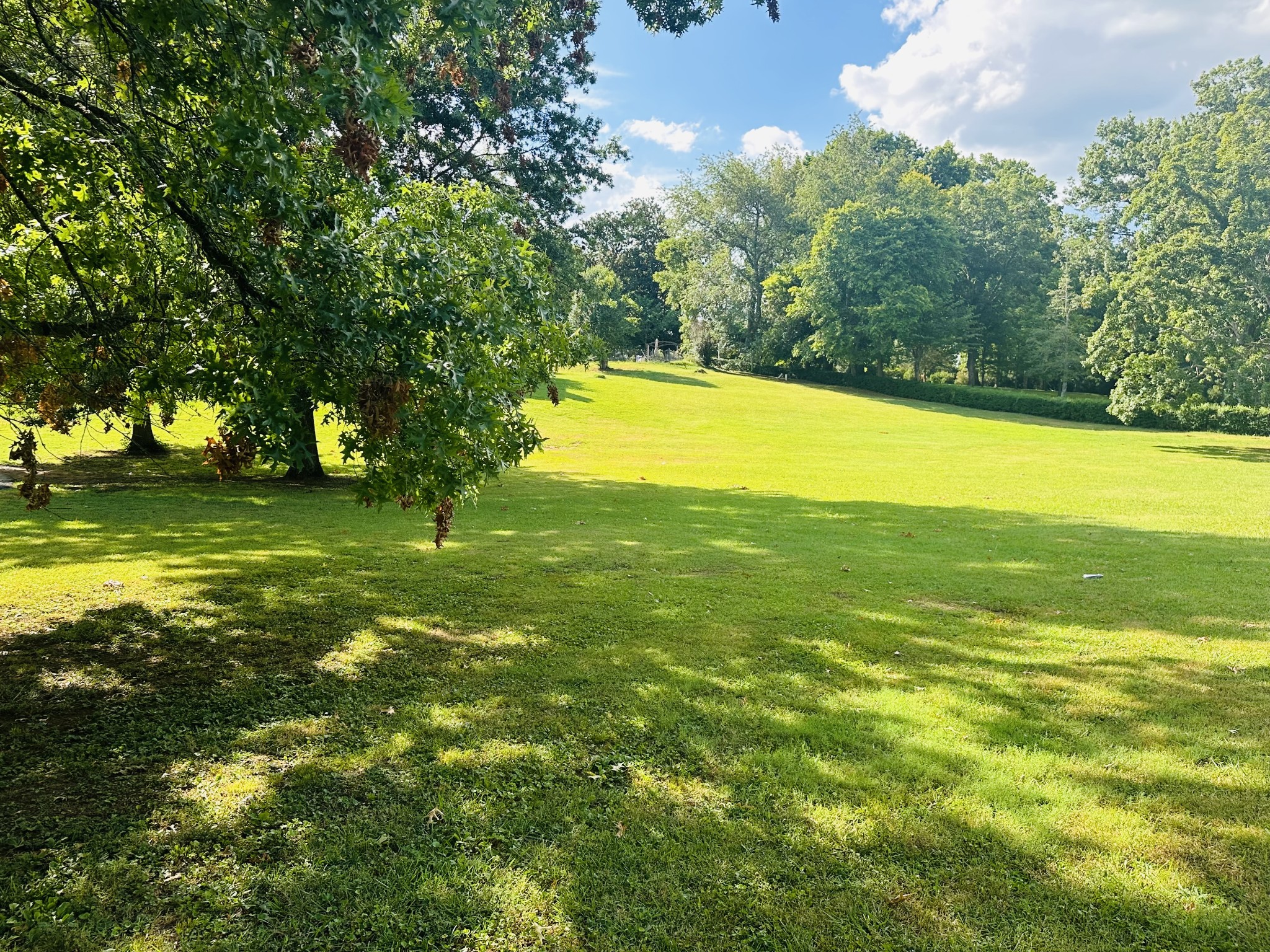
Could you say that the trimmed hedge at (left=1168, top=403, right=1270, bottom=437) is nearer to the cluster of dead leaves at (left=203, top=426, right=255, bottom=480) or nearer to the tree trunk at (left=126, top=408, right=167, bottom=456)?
the cluster of dead leaves at (left=203, top=426, right=255, bottom=480)

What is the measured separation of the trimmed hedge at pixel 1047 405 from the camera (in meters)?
34.4

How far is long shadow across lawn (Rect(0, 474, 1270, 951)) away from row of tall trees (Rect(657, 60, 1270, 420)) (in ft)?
87.8

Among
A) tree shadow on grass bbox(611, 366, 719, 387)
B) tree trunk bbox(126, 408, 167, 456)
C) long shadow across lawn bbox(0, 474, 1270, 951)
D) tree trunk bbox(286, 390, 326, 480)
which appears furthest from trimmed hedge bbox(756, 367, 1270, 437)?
tree trunk bbox(126, 408, 167, 456)

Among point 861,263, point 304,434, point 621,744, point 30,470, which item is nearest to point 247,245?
point 304,434

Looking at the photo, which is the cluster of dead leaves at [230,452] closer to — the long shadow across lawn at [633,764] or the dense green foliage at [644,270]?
the long shadow across lawn at [633,764]

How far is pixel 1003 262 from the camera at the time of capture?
6094 cm

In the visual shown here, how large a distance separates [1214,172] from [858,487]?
29.2 meters

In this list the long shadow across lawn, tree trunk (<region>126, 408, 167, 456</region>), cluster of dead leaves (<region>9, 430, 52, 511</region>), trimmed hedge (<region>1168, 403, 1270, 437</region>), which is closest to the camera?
the long shadow across lawn

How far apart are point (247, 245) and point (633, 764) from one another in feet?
13.9

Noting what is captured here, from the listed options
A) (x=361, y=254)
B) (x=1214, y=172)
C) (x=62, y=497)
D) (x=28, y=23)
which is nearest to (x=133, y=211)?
(x=28, y=23)

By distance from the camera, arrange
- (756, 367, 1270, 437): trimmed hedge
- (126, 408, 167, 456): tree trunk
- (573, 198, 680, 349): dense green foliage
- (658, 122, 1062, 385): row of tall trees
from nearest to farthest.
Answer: (126, 408, 167, 456): tree trunk < (756, 367, 1270, 437): trimmed hedge < (658, 122, 1062, 385): row of tall trees < (573, 198, 680, 349): dense green foliage

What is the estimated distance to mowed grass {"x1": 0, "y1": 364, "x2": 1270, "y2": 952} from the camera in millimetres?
3383

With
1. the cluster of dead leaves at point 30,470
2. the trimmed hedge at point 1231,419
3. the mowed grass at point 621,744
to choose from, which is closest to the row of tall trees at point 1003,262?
the trimmed hedge at point 1231,419

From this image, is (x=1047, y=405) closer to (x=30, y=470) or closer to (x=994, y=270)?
(x=994, y=270)
